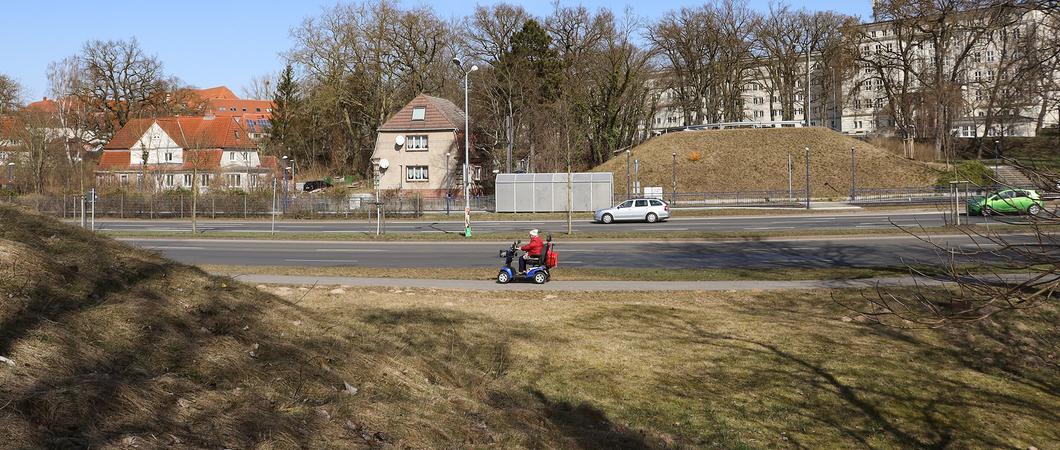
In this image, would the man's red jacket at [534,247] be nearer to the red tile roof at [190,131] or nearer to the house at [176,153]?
the house at [176,153]

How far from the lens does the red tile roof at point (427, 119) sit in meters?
60.1

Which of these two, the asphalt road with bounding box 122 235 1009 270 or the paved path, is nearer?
the paved path

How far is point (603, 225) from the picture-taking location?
39.3 m

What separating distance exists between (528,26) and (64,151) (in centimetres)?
4071

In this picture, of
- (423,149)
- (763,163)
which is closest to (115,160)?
(423,149)

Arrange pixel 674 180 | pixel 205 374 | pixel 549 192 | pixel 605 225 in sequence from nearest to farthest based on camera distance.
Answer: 1. pixel 205 374
2. pixel 605 225
3. pixel 549 192
4. pixel 674 180

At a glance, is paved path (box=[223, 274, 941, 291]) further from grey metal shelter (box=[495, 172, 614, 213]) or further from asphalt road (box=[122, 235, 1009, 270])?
grey metal shelter (box=[495, 172, 614, 213])

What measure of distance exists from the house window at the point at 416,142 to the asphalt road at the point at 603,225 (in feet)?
54.0

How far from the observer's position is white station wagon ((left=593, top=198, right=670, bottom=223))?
40594 mm

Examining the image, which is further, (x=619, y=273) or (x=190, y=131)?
(x=190, y=131)

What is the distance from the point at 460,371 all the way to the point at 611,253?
15.9 m

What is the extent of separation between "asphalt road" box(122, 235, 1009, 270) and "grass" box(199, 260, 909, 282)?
1419 mm

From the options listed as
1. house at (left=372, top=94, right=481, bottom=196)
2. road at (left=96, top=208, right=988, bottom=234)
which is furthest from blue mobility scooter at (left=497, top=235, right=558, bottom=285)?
house at (left=372, top=94, right=481, bottom=196)

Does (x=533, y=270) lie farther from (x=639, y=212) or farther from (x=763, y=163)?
(x=763, y=163)
